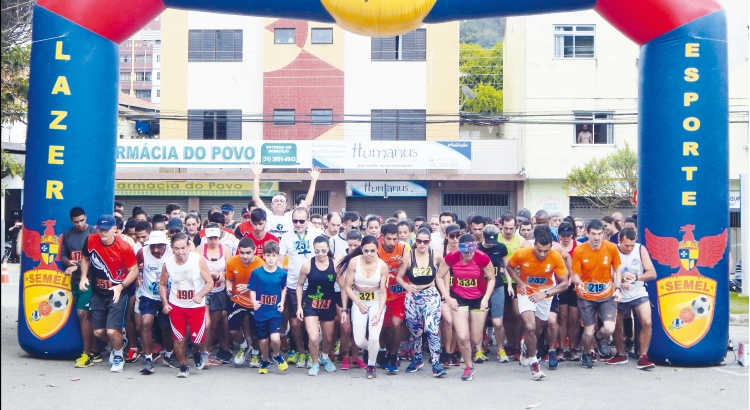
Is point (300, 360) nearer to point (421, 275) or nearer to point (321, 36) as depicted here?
point (421, 275)

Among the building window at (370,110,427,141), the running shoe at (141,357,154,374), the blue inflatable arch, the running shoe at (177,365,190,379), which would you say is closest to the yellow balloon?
the blue inflatable arch

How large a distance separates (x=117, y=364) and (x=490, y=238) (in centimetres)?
469

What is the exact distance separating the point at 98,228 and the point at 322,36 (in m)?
20.7

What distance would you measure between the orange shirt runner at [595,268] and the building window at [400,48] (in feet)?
64.9

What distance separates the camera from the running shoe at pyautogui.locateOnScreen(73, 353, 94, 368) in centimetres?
979

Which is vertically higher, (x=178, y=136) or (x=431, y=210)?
(x=178, y=136)

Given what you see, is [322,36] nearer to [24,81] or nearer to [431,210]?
[431,210]

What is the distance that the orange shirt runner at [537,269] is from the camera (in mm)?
9773

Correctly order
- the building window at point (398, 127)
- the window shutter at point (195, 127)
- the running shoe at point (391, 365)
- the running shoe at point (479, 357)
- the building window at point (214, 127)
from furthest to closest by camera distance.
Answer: the window shutter at point (195, 127), the building window at point (214, 127), the building window at point (398, 127), the running shoe at point (479, 357), the running shoe at point (391, 365)

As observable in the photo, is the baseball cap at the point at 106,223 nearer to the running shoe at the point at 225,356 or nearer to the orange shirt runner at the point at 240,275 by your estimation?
the orange shirt runner at the point at 240,275

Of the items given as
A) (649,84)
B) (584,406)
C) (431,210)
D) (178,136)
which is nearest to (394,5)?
(649,84)

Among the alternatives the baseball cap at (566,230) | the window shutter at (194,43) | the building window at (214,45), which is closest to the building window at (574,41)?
the building window at (214,45)

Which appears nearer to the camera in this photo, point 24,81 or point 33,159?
point 33,159

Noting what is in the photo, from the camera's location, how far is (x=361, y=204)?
28734 mm
